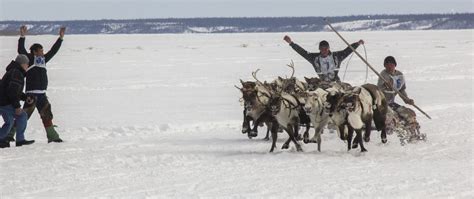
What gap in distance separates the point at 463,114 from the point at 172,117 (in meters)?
5.33

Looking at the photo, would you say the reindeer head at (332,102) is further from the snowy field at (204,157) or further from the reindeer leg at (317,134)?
the snowy field at (204,157)

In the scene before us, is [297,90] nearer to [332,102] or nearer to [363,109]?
[363,109]

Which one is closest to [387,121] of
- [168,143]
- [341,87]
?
[341,87]

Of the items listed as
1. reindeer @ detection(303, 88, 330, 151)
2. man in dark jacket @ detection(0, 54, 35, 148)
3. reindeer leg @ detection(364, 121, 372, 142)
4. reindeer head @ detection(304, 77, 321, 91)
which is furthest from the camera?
reindeer head @ detection(304, 77, 321, 91)

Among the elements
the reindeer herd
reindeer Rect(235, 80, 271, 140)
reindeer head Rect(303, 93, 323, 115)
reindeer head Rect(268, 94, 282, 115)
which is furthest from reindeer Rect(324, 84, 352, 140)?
→ reindeer Rect(235, 80, 271, 140)

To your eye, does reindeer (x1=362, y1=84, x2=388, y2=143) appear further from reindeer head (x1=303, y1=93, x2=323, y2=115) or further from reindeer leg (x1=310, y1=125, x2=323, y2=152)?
reindeer head (x1=303, y1=93, x2=323, y2=115)

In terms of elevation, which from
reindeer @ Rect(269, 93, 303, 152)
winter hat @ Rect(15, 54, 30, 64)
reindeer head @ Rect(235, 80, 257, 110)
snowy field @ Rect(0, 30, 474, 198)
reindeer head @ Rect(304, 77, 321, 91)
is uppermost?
winter hat @ Rect(15, 54, 30, 64)

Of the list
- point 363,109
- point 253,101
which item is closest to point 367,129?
point 363,109

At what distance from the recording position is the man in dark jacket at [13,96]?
1064cm

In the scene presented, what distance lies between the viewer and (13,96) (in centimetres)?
1064

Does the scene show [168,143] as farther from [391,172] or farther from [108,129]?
[391,172]

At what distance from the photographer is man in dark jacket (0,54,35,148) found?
10.6 meters

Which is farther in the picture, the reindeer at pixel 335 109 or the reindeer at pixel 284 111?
the reindeer at pixel 284 111

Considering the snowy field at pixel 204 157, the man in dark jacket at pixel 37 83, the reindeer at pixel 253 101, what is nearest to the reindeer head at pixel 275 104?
the reindeer at pixel 253 101
